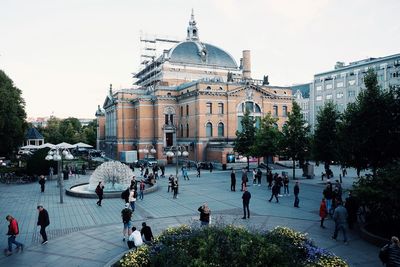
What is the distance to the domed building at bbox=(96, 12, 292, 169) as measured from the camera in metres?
50.2

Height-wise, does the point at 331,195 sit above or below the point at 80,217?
above

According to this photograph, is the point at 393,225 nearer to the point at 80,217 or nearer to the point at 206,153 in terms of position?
the point at 80,217

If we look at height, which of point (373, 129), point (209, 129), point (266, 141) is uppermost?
point (209, 129)

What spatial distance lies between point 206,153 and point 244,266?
138ft

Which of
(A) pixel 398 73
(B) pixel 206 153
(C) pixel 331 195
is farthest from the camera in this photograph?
(A) pixel 398 73

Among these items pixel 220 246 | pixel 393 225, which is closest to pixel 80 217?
pixel 220 246

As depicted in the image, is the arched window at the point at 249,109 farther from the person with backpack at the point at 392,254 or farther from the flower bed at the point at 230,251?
the person with backpack at the point at 392,254

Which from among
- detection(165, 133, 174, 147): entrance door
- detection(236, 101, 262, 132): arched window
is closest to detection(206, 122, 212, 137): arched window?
detection(236, 101, 262, 132): arched window

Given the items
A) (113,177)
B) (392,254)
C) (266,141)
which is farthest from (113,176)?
(392,254)

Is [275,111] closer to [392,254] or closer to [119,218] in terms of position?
[119,218]

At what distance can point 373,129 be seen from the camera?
19.0 metres

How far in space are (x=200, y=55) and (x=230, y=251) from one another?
60144 millimetres

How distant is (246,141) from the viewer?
41.5m

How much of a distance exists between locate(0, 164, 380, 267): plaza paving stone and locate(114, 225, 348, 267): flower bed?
2421mm
